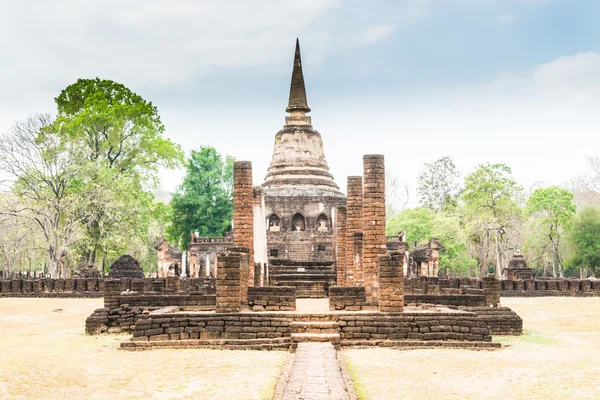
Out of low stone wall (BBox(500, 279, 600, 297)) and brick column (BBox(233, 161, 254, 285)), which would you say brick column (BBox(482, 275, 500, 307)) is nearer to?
brick column (BBox(233, 161, 254, 285))

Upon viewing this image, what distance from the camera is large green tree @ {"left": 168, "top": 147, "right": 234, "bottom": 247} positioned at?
44344 millimetres

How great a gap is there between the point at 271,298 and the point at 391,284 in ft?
7.68

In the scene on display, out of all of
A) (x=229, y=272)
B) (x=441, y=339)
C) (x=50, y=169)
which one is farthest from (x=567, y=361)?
(x=50, y=169)

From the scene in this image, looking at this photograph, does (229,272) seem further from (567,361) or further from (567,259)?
(567,259)

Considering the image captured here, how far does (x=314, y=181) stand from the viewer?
3616 centimetres

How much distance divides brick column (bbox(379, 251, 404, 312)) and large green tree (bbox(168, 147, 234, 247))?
108 ft

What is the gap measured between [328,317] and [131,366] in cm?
376

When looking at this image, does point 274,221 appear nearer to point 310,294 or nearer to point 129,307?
point 310,294

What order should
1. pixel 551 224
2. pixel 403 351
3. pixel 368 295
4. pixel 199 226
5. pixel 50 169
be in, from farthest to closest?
pixel 199 226
pixel 551 224
pixel 50 169
pixel 368 295
pixel 403 351

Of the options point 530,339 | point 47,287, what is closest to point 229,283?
point 530,339

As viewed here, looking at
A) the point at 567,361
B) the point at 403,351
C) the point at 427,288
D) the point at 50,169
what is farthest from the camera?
the point at 50,169

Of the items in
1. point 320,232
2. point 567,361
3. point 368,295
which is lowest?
point 567,361

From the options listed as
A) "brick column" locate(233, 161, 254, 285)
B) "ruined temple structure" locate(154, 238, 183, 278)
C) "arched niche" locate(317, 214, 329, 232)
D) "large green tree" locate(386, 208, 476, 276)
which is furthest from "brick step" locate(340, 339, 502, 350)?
"large green tree" locate(386, 208, 476, 276)

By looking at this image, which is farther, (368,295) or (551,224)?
(551,224)
